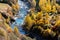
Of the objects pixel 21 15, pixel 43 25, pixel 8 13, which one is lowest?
pixel 21 15

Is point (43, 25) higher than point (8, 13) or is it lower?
higher

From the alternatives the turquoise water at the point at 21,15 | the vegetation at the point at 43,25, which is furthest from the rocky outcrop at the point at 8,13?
the vegetation at the point at 43,25

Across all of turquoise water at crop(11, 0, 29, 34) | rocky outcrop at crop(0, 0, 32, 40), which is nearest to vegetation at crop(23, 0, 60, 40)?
turquoise water at crop(11, 0, 29, 34)

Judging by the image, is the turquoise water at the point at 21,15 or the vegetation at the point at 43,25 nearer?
the vegetation at the point at 43,25

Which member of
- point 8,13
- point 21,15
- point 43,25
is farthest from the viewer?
point 21,15

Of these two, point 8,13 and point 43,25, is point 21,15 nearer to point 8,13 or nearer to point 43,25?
point 8,13

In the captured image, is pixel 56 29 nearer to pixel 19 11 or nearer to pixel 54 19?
pixel 54 19

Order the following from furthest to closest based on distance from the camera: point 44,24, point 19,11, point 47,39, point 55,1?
1. point 55,1
2. point 19,11
3. point 44,24
4. point 47,39

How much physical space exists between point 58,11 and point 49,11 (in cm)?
318

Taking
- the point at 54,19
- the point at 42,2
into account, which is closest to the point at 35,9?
the point at 42,2

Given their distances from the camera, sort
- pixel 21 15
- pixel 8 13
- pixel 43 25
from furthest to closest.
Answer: pixel 21 15 → pixel 8 13 → pixel 43 25

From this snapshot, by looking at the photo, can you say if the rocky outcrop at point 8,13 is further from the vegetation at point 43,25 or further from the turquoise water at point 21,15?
the vegetation at point 43,25

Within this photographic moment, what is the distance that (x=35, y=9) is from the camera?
81000mm

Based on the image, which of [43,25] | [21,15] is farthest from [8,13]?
[43,25]
